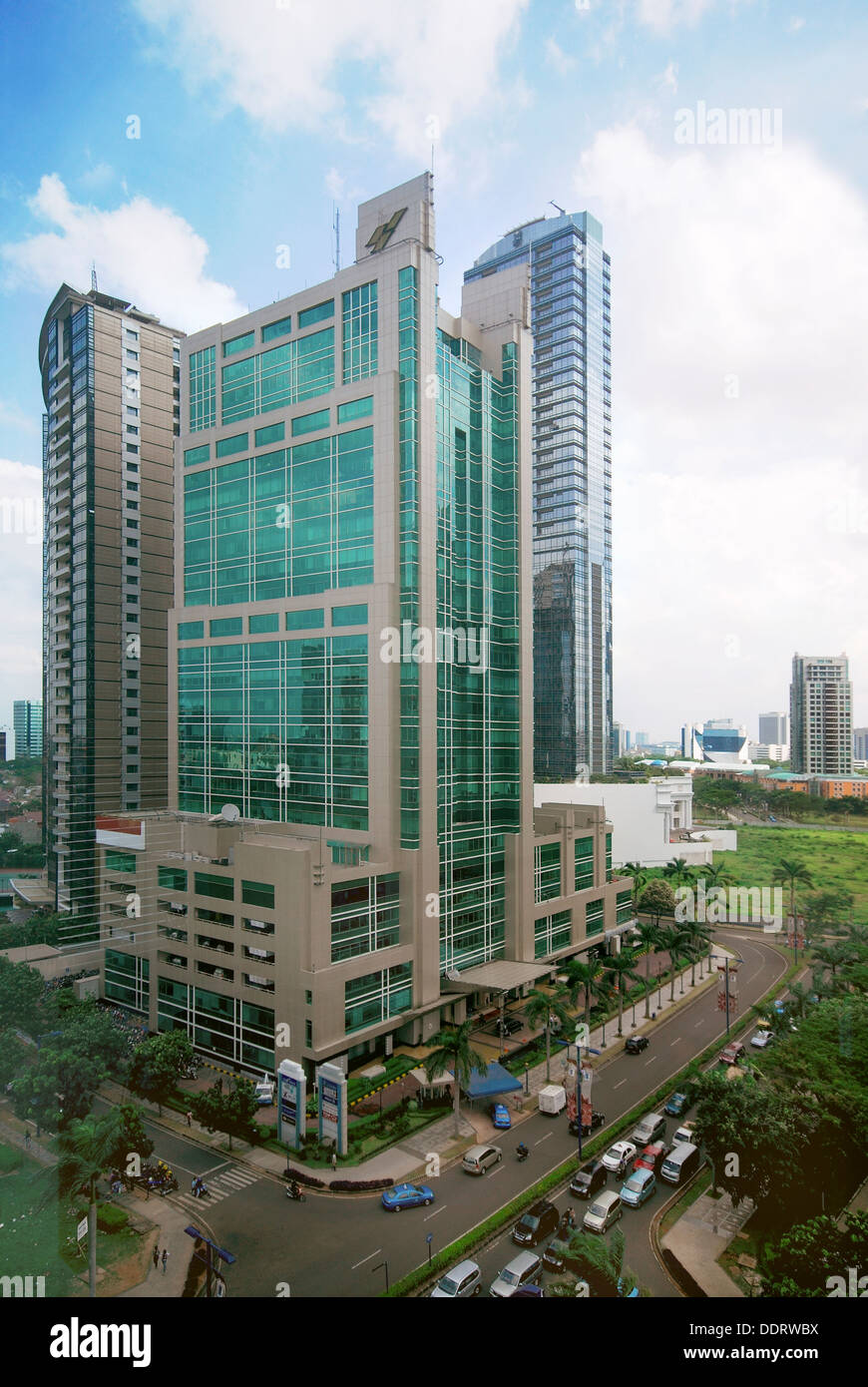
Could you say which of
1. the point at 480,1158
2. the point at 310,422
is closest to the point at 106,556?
the point at 310,422

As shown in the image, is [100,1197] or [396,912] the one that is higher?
[396,912]

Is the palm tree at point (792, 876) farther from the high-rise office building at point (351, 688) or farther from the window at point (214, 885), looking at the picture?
the window at point (214, 885)

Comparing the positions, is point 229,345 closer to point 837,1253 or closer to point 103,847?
point 103,847

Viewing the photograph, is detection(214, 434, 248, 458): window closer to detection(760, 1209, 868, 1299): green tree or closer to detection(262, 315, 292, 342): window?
detection(262, 315, 292, 342): window

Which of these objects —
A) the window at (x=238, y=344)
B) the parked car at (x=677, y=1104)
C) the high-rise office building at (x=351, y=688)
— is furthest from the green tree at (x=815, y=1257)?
the window at (x=238, y=344)

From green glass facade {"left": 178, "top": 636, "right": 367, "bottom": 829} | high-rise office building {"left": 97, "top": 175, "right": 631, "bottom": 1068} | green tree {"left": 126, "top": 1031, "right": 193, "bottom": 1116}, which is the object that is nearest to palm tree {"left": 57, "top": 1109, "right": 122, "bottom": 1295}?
green tree {"left": 126, "top": 1031, "right": 193, "bottom": 1116}
